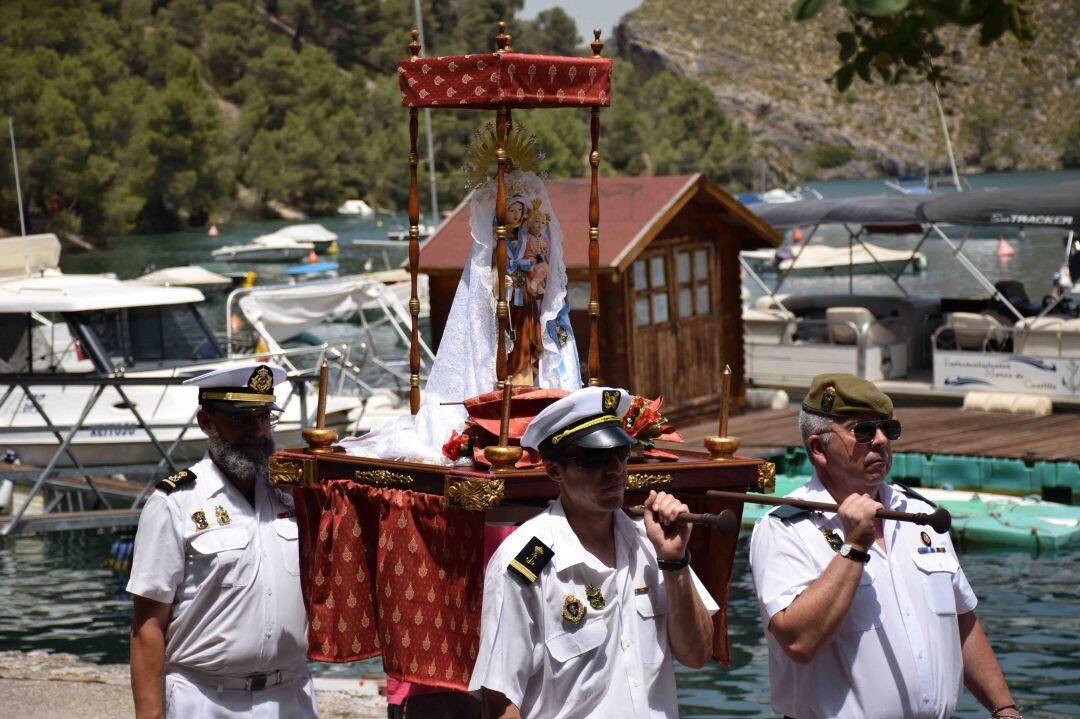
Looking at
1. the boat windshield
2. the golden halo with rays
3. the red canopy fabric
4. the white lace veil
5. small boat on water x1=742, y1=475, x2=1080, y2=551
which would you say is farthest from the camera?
the boat windshield

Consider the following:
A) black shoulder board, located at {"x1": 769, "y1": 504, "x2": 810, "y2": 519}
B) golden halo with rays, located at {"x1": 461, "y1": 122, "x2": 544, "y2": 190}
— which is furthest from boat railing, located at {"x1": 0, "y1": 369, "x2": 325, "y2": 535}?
black shoulder board, located at {"x1": 769, "y1": 504, "x2": 810, "y2": 519}

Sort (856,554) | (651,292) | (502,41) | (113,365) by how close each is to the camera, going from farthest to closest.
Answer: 1. (651,292)
2. (113,365)
3. (502,41)
4. (856,554)

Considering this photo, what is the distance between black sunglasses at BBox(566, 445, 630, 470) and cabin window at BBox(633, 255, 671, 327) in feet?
52.9

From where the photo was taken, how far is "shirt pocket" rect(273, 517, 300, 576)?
18.7 feet

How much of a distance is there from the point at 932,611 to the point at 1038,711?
7.60 metres

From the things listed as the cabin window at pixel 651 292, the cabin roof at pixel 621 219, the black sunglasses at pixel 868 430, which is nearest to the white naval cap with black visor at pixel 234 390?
the black sunglasses at pixel 868 430

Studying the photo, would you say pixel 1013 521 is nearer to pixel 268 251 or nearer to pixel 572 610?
pixel 572 610

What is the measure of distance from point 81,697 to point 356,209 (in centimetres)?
10787

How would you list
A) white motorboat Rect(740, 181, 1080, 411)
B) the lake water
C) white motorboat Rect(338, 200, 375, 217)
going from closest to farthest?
the lake water → white motorboat Rect(740, 181, 1080, 411) → white motorboat Rect(338, 200, 375, 217)

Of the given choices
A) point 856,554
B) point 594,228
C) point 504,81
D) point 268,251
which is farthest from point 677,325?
point 268,251

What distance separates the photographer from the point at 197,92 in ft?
362

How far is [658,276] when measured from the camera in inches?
821

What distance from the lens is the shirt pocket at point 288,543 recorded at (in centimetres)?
569

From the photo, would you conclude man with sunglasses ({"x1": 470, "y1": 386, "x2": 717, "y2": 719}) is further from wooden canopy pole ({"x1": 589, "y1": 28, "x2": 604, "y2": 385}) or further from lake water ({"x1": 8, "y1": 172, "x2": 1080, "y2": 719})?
lake water ({"x1": 8, "y1": 172, "x2": 1080, "y2": 719})
